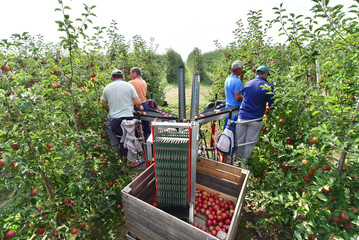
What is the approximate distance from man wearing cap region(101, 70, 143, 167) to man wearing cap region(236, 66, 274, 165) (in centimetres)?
207

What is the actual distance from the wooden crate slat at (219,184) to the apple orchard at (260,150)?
1.12 feet

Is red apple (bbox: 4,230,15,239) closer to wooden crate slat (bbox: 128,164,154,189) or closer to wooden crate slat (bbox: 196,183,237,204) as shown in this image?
wooden crate slat (bbox: 128,164,154,189)

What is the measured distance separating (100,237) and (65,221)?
1.98 feet

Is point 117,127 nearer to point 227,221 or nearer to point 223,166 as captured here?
point 223,166

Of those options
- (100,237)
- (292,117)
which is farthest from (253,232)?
(100,237)

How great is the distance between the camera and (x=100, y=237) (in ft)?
8.02

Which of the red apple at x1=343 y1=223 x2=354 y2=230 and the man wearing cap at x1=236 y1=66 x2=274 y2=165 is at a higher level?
the man wearing cap at x1=236 y1=66 x2=274 y2=165

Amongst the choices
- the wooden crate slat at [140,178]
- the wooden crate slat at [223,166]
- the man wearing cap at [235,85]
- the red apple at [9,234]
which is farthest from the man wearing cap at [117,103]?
the man wearing cap at [235,85]

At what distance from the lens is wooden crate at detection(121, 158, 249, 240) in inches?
66.1

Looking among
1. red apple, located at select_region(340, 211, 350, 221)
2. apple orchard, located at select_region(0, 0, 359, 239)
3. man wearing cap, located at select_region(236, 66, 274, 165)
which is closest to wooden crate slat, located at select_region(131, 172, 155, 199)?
apple orchard, located at select_region(0, 0, 359, 239)

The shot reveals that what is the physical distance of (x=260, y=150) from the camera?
9.32ft

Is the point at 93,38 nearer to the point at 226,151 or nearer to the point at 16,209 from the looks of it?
the point at 16,209

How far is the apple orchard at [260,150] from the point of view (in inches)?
56.7

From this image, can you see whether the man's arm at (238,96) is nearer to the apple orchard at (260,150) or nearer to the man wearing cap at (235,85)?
the man wearing cap at (235,85)
